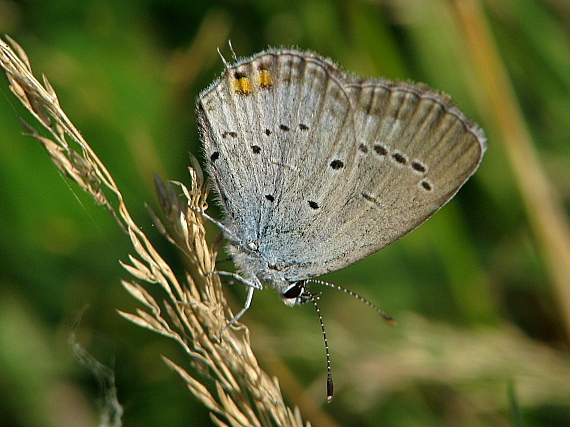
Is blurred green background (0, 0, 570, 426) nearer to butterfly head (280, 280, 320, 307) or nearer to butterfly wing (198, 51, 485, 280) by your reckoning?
butterfly head (280, 280, 320, 307)

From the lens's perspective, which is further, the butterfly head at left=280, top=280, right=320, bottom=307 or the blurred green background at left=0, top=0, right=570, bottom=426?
the blurred green background at left=0, top=0, right=570, bottom=426

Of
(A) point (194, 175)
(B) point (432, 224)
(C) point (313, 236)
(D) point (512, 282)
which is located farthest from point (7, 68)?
(D) point (512, 282)

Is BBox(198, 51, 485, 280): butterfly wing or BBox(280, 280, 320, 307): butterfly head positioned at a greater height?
BBox(198, 51, 485, 280): butterfly wing

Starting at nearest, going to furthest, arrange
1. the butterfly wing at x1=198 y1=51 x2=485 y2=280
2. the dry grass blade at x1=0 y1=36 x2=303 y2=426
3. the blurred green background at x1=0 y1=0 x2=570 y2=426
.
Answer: the dry grass blade at x1=0 y1=36 x2=303 y2=426
the butterfly wing at x1=198 y1=51 x2=485 y2=280
the blurred green background at x1=0 y1=0 x2=570 y2=426

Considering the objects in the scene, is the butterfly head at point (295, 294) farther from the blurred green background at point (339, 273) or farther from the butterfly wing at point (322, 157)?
the blurred green background at point (339, 273)

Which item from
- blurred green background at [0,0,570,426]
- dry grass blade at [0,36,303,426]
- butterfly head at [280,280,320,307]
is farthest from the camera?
blurred green background at [0,0,570,426]

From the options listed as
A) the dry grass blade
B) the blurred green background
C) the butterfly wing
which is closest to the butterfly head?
the butterfly wing

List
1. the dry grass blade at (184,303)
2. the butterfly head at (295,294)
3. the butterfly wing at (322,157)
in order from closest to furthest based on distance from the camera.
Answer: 1. the dry grass blade at (184,303)
2. the butterfly wing at (322,157)
3. the butterfly head at (295,294)

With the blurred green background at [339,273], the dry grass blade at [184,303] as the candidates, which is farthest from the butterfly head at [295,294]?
the dry grass blade at [184,303]

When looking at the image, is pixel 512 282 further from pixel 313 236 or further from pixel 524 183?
pixel 313 236

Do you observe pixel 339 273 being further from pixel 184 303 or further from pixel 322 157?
pixel 184 303
